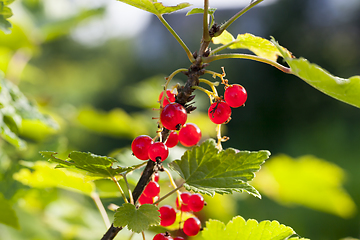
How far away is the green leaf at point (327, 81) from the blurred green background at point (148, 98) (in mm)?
556

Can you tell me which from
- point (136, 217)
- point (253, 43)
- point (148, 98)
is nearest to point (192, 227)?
point (136, 217)

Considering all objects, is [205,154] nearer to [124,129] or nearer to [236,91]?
[236,91]

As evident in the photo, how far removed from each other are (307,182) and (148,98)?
4.45 ft

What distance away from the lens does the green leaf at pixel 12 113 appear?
2.19 ft

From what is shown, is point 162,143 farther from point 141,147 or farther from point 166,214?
point 166,214

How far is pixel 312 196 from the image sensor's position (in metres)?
2.01

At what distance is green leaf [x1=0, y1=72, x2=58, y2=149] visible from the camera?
668 millimetres

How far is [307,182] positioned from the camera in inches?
79.6

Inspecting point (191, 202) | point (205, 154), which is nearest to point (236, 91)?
point (205, 154)

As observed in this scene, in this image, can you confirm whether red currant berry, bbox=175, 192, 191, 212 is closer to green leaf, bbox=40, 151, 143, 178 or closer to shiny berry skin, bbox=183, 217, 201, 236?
shiny berry skin, bbox=183, 217, 201, 236

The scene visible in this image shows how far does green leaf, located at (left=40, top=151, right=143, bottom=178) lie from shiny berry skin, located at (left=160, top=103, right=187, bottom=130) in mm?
94

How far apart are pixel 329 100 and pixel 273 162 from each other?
6.62 m

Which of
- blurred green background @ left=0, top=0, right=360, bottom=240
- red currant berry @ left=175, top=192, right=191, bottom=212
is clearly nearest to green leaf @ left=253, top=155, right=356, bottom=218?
blurred green background @ left=0, top=0, right=360, bottom=240

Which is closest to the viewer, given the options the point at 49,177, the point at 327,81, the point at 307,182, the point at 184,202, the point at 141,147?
the point at 327,81
